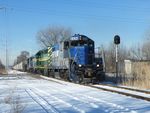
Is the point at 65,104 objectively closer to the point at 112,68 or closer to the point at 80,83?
the point at 80,83

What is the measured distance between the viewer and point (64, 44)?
28641mm

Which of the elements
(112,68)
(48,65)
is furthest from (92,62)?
(112,68)

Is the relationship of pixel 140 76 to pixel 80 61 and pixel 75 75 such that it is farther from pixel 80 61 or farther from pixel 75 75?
pixel 75 75

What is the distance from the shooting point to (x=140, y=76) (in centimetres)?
2489

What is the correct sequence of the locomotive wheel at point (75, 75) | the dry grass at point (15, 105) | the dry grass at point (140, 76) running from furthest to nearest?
the locomotive wheel at point (75, 75) → the dry grass at point (140, 76) → the dry grass at point (15, 105)

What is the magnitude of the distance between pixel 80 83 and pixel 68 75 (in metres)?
2.48

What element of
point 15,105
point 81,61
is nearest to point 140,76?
point 81,61

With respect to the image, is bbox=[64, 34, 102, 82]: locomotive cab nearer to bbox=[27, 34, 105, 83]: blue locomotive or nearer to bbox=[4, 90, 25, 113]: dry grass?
bbox=[27, 34, 105, 83]: blue locomotive

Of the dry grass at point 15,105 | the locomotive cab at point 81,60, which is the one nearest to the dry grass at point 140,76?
the locomotive cab at point 81,60

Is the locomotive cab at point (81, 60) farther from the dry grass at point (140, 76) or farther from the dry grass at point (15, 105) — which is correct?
the dry grass at point (15, 105)

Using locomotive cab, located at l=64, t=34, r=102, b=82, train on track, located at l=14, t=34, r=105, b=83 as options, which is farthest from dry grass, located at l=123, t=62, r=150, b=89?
locomotive cab, located at l=64, t=34, r=102, b=82

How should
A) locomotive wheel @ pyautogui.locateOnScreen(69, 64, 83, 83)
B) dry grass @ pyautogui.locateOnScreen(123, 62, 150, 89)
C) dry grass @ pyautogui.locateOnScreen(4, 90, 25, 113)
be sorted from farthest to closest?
locomotive wheel @ pyautogui.locateOnScreen(69, 64, 83, 83) < dry grass @ pyautogui.locateOnScreen(123, 62, 150, 89) < dry grass @ pyautogui.locateOnScreen(4, 90, 25, 113)

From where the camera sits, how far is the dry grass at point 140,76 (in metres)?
21.9

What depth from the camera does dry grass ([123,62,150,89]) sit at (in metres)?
21.9
